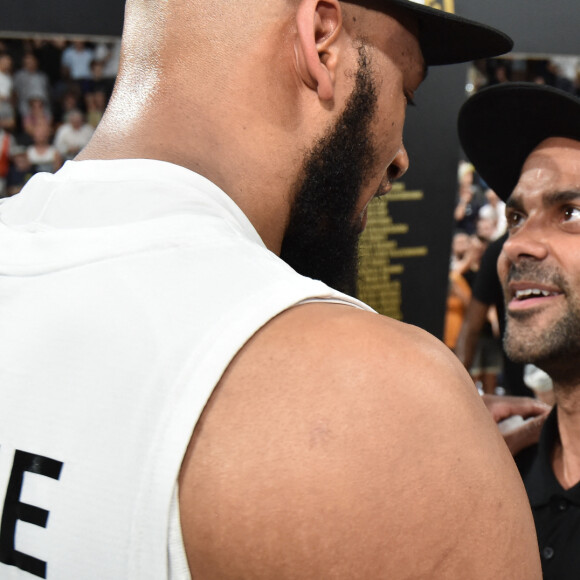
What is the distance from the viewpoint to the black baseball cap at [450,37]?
83 cm

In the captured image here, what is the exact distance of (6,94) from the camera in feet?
10.2

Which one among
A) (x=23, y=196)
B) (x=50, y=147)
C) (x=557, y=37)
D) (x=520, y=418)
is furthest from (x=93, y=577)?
(x=50, y=147)

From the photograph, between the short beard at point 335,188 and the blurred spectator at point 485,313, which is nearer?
the short beard at point 335,188

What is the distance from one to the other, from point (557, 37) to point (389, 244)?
0.89 metres

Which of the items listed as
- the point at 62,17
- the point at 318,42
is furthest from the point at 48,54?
the point at 318,42

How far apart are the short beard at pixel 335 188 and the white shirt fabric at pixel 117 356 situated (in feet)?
0.74

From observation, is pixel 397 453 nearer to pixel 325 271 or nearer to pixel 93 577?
pixel 93 577

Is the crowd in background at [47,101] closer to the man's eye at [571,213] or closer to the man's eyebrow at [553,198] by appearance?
the man's eyebrow at [553,198]

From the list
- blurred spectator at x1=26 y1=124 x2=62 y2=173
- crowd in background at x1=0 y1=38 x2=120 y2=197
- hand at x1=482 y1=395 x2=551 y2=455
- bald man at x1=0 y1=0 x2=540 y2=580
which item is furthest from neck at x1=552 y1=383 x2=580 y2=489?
blurred spectator at x1=26 y1=124 x2=62 y2=173

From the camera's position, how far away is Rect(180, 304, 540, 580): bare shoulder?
53 centimetres

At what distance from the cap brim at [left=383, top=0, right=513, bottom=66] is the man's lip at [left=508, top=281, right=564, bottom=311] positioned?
67 cm

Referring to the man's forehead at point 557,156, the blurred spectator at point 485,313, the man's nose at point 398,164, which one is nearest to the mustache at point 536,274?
the man's forehead at point 557,156

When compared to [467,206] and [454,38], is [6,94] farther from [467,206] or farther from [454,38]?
[467,206]

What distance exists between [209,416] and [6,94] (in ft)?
9.88
